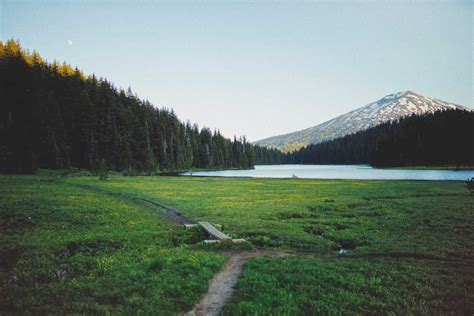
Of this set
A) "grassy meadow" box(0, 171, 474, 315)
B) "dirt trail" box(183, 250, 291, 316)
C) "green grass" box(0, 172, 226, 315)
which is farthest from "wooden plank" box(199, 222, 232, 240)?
"dirt trail" box(183, 250, 291, 316)

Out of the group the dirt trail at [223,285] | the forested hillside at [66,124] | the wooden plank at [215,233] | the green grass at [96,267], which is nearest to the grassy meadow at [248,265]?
the green grass at [96,267]

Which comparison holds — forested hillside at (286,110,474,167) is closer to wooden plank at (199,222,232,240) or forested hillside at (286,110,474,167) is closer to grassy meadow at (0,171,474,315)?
grassy meadow at (0,171,474,315)

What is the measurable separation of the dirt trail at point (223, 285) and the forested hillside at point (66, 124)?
61274 mm

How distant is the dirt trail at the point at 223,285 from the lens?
27.0ft

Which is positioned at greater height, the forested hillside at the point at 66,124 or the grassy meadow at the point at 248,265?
the forested hillside at the point at 66,124

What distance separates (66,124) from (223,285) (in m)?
99.3

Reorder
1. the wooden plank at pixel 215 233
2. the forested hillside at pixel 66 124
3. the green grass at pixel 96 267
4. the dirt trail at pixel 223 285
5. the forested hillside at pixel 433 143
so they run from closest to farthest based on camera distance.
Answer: the dirt trail at pixel 223 285 → the green grass at pixel 96 267 → the wooden plank at pixel 215 233 → the forested hillside at pixel 66 124 → the forested hillside at pixel 433 143

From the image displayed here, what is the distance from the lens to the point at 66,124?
9069cm

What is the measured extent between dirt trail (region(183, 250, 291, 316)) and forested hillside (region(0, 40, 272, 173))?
61.3 metres

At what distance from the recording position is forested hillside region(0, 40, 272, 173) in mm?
67812

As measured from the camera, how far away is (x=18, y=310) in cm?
800

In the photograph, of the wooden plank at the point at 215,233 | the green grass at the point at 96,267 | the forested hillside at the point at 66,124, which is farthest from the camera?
the forested hillside at the point at 66,124

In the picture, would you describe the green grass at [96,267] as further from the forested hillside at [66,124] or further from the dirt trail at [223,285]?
the forested hillside at [66,124]

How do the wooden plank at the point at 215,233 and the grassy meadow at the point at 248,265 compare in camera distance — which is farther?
the wooden plank at the point at 215,233
